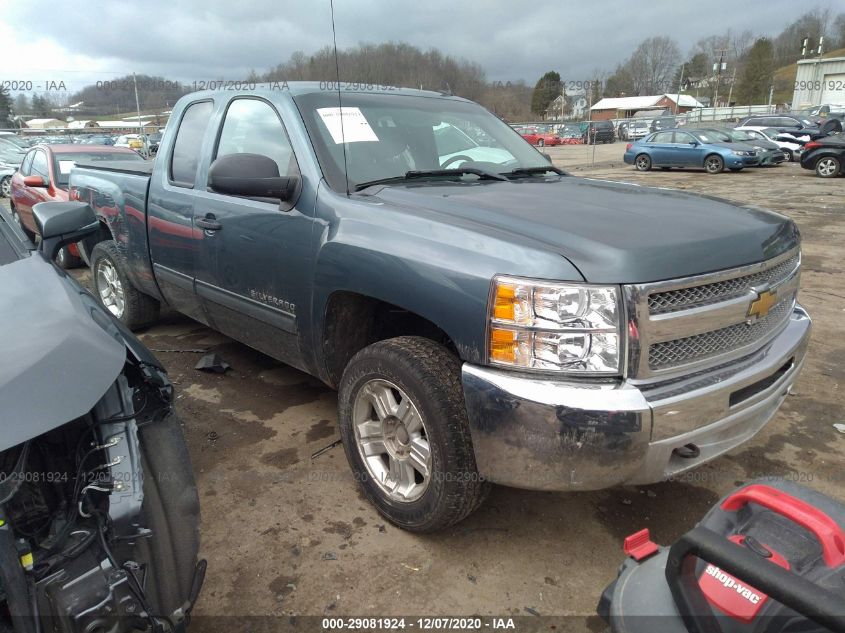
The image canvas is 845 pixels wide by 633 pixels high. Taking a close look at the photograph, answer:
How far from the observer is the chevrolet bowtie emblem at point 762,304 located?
2.28 meters

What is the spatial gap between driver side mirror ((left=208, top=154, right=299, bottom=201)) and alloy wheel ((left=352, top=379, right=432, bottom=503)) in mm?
1004

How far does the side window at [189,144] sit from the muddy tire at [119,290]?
3.94 feet

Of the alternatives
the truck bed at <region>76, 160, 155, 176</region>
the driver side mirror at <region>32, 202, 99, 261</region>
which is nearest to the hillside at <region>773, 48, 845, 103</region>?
the truck bed at <region>76, 160, 155, 176</region>

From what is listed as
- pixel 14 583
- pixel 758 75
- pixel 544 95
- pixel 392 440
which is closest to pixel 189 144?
pixel 392 440

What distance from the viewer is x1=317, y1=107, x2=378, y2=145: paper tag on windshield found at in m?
2.96

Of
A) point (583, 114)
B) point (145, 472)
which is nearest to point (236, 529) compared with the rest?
point (145, 472)

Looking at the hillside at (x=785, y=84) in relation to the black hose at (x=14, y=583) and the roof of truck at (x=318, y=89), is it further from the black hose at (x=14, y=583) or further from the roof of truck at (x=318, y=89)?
the black hose at (x=14, y=583)

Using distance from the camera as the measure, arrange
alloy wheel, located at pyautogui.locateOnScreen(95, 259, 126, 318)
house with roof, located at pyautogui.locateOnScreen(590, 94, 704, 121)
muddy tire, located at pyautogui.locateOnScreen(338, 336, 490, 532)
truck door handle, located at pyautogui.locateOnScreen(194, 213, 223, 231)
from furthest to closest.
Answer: house with roof, located at pyautogui.locateOnScreen(590, 94, 704, 121)
alloy wheel, located at pyautogui.locateOnScreen(95, 259, 126, 318)
truck door handle, located at pyautogui.locateOnScreen(194, 213, 223, 231)
muddy tire, located at pyautogui.locateOnScreen(338, 336, 490, 532)

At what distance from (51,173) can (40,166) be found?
26.2 inches

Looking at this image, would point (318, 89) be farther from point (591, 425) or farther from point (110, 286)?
point (110, 286)

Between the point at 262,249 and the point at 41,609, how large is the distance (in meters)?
1.94

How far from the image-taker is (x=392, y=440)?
2576 mm

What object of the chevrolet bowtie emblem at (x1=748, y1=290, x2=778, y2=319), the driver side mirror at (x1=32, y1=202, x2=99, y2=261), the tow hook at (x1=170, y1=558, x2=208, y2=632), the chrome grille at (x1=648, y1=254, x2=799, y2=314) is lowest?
the tow hook at (x1=170, y1=558, x2=208, y2=632)

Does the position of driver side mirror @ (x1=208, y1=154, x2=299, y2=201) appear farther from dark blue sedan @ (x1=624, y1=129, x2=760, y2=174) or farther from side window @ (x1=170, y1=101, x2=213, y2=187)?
dark blue sedan @ (x1=624, y1=129, x2=760, y2=174)
